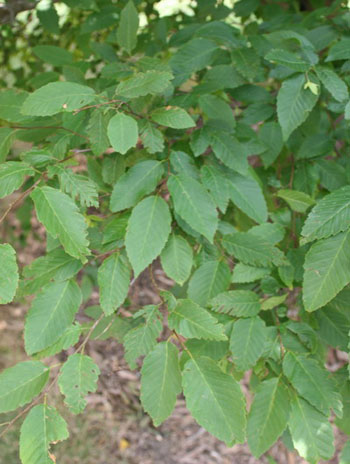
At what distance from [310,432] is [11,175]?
0.84 m

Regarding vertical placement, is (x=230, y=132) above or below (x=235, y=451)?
above

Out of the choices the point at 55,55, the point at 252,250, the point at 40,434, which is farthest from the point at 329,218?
the point at 55,55

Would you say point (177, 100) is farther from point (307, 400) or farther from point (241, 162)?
point (307, 400)

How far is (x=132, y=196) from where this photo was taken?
110 cm

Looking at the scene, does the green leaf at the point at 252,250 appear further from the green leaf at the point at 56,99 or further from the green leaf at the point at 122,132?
the green leaf at the point at 56,99

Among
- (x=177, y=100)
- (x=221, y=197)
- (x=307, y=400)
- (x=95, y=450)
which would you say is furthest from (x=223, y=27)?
(x=95, y=450)

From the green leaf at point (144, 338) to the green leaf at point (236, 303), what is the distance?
0.14 meters

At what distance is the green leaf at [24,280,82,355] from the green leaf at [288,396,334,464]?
55 cm

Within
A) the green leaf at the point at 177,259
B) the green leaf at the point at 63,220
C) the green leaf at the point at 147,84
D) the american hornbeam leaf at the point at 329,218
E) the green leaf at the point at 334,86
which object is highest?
the green leaf at the point at 147,84

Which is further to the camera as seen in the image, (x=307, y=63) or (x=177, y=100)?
(x=177, y=100)

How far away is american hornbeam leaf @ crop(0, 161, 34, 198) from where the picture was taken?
36.9 inches

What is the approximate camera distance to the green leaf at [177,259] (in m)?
1.09

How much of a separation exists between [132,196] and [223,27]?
2.23ft

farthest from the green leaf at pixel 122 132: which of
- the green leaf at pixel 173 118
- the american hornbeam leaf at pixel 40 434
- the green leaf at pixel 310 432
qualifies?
the green leaf at pixel 310 432
